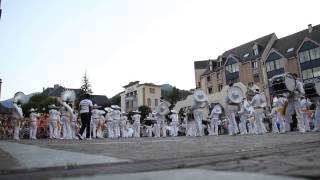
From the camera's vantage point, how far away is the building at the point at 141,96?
87250 millimetres

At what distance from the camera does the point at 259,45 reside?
57.7 metres

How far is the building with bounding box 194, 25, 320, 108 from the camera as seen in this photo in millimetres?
49469

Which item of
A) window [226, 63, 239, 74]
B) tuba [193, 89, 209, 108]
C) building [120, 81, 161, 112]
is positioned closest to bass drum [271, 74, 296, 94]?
tuba [193, 89, 209, 108]

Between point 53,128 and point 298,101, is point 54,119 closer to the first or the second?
point 53,128

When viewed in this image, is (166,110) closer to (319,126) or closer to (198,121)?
(198,121)

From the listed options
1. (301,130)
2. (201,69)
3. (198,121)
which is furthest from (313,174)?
(201,69)

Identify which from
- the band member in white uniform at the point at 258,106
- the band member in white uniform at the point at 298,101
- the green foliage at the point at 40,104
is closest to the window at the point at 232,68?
the green foliage at the point at 40,104

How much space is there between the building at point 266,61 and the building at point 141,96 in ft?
73.5

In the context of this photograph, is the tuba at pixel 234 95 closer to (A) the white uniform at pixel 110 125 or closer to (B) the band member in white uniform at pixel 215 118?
(B) the band member in white uniform at pixel 215 118

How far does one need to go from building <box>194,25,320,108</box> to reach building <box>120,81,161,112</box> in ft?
73.5

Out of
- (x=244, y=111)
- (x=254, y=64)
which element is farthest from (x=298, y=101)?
(x=254, y=64)

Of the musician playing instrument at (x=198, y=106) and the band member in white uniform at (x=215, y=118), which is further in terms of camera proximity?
the band member in white uniform at (x=215, y=118)

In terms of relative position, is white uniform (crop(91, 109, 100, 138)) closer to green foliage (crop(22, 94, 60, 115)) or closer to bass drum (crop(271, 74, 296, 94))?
bass drum (crop(271, 74, 296, 94))

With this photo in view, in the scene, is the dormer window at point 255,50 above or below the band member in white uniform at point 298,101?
above
